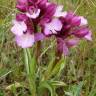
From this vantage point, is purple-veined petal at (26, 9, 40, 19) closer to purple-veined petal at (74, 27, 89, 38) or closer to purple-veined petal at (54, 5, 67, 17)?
purple-veined petal at (54, 5, 67, 17)

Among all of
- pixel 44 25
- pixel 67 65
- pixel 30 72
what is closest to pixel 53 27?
pixel 44 25

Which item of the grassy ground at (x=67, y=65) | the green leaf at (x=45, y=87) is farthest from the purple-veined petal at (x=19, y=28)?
the grassy ground at (x=67, y=65)

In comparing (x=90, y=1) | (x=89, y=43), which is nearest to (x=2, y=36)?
(x=89, y=43)

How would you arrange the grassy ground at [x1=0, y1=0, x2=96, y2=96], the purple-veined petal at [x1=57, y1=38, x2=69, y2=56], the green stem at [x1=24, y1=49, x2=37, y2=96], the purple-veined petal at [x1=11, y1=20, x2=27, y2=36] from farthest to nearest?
the grassy ground at [x1=0, y1=0, x2=96, y2=96] → the green stem at [x1=24, y1=49, x2=37, y2=96] → the purple-veined petal at [x1=57, y1=38, x2=69, y2=56] → the purple-veined petal at [x1=11, y1=20, x2=27, y2=36]

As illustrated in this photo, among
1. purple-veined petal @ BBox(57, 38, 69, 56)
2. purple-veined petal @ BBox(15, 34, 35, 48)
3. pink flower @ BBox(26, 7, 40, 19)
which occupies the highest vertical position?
pink flower @ BBox(26, 7, 40, 19)

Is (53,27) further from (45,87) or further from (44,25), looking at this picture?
(45,87)

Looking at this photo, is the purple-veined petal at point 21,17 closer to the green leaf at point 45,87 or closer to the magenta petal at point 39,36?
the magenta petal at point 39,36

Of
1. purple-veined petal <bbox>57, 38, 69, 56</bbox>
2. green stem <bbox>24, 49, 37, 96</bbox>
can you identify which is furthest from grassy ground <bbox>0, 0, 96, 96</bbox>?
purple-veined petal <bbox>57, 38, 69, 56</bbox>

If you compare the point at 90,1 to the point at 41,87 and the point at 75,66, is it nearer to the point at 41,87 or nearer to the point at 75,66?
the point at 75,66
